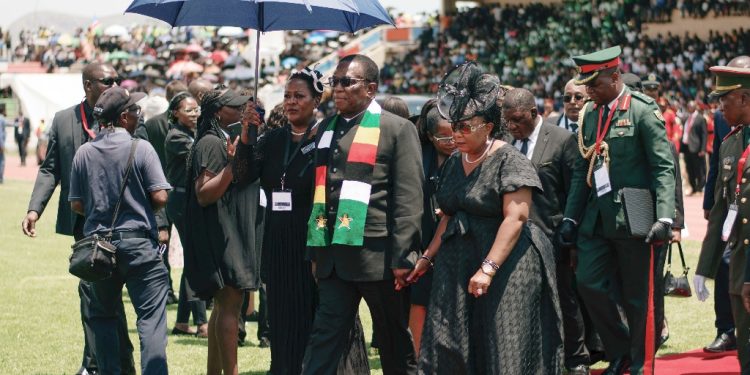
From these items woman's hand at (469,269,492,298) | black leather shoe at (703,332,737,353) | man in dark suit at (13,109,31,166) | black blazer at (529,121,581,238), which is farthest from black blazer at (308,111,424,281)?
man in dark suit at (13,109,31,166)

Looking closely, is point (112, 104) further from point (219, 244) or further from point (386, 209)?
point (386, 209)

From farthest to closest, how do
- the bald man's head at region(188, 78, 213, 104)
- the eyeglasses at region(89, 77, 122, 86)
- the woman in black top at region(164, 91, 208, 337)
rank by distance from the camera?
the bald man's head at region(188, 78, 213, 104) < the woman in black top at region(164, 91, 208, 337) < the eyeglasses at region(89, 77, 122, 86)

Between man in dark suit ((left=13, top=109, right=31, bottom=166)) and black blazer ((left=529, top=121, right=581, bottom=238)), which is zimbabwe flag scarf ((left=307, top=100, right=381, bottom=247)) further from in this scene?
man in dark suit ((left=13, top=109, right=31, bottom=166))

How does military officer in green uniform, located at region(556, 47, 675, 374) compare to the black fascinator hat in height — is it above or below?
below

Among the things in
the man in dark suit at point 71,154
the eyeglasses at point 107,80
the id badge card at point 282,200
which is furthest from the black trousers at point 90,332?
the id badge card at point 282,200

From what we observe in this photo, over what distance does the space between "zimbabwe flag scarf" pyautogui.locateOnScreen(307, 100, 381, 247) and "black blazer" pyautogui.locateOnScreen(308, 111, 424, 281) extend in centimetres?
4

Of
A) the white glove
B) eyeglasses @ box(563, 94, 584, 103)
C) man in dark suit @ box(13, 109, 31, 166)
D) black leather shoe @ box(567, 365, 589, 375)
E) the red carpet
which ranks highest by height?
eyeglasses @ box(563, 94, 584, 103)

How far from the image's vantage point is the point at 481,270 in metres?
5.77

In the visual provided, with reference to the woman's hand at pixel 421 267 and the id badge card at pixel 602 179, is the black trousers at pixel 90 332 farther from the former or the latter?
the id badge card at pixel 602 179

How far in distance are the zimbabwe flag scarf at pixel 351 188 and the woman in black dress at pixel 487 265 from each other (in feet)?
1.52

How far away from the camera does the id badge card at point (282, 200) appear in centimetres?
679

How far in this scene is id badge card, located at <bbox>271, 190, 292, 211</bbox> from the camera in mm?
6793

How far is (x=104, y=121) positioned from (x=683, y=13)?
105ft

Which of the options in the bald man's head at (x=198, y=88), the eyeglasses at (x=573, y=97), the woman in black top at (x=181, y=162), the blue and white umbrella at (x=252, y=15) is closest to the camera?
the blue and white umbrella at (x=252, y=15)
